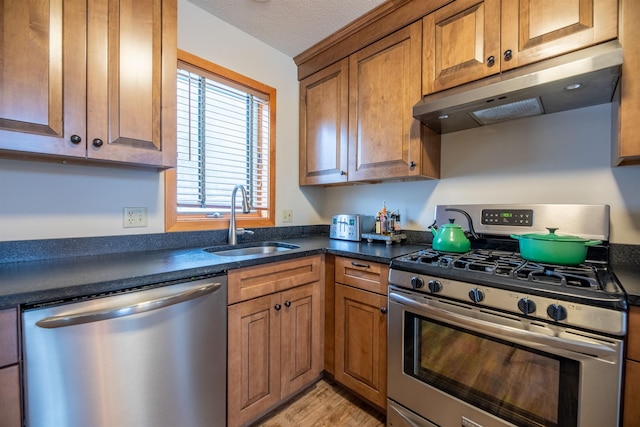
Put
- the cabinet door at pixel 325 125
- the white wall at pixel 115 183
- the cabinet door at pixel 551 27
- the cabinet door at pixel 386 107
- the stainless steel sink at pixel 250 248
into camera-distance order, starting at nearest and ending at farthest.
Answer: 1. the cabinet door at pixel 551 27
2. the white wall at pixel 115 183
3. the cabinet door at pixel 386 107
4. the stainless steel sink at pixel 250 248
5. the cabinet door at pixel 325 125

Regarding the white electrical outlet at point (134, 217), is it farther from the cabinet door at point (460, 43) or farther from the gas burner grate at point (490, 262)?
the cabinet door at point (460, 43)

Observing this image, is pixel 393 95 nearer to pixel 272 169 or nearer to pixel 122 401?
pixel 272 169

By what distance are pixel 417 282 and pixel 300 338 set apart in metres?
0.78

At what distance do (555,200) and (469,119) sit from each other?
627mm

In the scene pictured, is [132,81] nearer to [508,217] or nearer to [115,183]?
[115,183]

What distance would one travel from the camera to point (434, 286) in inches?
47.5

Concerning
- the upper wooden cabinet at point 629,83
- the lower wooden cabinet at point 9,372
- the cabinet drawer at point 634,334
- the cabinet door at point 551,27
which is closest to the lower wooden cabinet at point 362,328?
the cabinet drawer at point 634,334

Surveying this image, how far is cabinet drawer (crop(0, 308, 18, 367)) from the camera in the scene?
A: 0.78 m

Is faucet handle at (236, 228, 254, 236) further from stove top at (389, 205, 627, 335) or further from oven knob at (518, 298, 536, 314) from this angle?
oven knob at (518, 298, 536, 314)

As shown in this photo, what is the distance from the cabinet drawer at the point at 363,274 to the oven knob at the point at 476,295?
0.42 m

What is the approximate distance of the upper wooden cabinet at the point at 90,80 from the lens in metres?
0.99

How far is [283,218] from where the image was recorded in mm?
2268

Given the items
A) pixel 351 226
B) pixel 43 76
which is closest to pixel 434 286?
pixel 351 226

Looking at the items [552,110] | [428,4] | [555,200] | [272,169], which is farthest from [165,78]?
[555,200]
